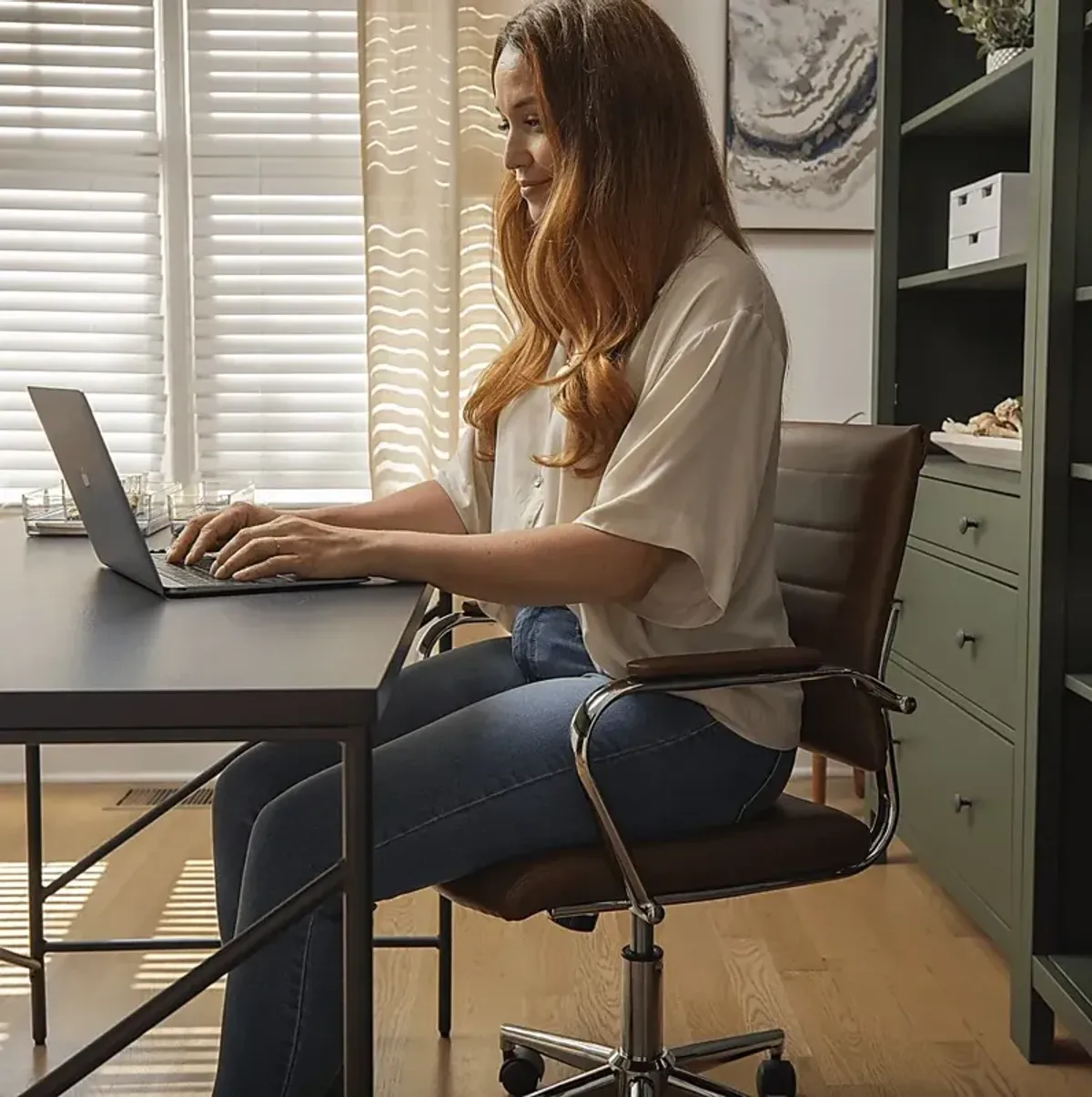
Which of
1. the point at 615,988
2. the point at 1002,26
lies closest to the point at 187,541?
the point at 615,988

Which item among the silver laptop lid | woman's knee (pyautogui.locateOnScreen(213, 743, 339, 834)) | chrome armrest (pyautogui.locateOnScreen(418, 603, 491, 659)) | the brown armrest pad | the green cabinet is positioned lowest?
the green cabinet

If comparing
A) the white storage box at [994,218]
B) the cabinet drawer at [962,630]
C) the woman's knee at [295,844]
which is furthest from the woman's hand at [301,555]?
the white storage box at [994,218]

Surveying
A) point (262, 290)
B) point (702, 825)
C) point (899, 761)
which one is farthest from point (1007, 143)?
point (702, 825)

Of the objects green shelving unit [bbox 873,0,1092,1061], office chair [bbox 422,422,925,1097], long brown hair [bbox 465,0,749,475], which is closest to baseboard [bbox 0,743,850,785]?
green shelving unit [bbox 873,0,1092,1061]

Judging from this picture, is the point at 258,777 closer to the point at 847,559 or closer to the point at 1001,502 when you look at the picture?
the point at 847,559

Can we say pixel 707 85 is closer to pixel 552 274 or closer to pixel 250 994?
pixel 552 274

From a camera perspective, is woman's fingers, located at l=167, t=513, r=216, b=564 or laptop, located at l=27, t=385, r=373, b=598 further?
woman's fingers, located at l=167, t=513, r=216, b=564

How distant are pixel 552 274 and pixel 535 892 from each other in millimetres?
681

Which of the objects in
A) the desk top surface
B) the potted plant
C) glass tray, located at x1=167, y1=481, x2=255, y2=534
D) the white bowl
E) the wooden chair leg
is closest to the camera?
the desk top surface

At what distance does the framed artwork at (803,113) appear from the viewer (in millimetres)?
3525

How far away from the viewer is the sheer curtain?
3.41 m

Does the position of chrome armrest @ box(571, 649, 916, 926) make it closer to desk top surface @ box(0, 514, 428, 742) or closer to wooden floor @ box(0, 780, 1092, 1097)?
desk top surface @ box(0, 514, 428, 742)

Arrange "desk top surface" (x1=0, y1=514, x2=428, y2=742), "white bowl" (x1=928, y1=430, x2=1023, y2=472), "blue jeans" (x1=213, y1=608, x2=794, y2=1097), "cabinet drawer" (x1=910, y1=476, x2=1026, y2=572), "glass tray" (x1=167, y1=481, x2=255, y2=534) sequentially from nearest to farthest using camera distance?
"desk top surface" (x1=0, y1=514, x2=428, y2=742) → "blue jeans" (x1=213, y1=608, x2=794, y2=1097) → "glass tray" (x1=167, y1=481, x2=255, y2=534) → "cabinet drawer" (x1=910, y1=476, x2=1026, y2=572) → "white bowl" (x1=928, y1=430, x2=1023, y2=472)

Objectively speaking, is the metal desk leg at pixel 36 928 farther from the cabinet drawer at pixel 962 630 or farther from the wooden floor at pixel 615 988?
the cabinet drawer at pixel 962 630
